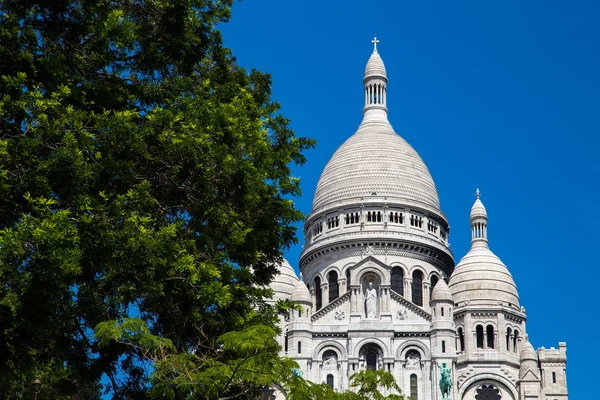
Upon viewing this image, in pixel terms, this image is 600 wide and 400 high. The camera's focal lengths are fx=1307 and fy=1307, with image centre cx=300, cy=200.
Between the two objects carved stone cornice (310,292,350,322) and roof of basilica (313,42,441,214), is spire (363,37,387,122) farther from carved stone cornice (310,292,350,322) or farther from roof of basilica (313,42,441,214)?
carved stone cornice (310,292,350,322)

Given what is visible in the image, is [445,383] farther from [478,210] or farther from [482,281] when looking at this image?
[478,210]

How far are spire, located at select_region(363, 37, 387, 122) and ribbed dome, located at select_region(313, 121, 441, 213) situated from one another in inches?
71.3

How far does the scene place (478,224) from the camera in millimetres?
95062

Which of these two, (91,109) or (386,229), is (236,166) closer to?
(91,109)

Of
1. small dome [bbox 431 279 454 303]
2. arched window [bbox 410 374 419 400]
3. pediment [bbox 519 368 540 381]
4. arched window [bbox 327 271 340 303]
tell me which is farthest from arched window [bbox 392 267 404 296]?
pediment [bbox 519 368 540 381]

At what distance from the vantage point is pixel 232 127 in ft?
94.8

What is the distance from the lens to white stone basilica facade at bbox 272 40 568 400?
81250mm

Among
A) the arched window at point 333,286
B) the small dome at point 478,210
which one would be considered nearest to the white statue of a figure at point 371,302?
the arched window at point 333,286

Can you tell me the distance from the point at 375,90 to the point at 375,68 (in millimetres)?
1914

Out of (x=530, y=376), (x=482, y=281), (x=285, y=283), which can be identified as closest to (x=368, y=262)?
(x=285, y=283)

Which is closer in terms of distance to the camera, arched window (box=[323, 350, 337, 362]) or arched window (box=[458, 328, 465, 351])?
arched window (box=[323, 350, 337, 362])

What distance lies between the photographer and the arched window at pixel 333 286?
9069 cm

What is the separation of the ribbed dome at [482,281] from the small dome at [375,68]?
20.5 m

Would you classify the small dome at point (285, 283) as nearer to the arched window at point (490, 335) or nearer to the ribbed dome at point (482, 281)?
the ribbed dome at point (482, 281)
